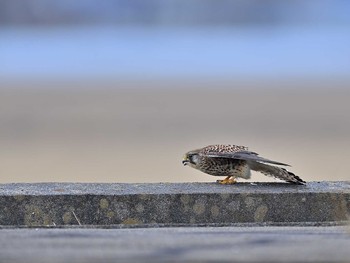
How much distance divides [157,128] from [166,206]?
44.3ft

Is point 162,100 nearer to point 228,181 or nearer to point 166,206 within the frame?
point 228,181

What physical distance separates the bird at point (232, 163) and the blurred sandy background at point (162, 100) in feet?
16.4

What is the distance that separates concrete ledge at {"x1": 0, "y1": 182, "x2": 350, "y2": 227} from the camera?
5773mm

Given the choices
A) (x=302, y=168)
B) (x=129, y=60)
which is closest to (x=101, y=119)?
(x=302, y=168)

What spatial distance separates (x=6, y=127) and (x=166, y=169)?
15.9 ft

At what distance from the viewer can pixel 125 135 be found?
737 inches

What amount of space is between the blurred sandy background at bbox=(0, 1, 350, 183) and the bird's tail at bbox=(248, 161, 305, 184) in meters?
5.29

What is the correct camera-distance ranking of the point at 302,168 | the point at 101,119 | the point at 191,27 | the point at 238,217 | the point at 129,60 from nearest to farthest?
the point at 238,217 → the point at 302,168 → the point at 101,119 → the point at 129,60 → the point at 191,27

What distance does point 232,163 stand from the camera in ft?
23.4

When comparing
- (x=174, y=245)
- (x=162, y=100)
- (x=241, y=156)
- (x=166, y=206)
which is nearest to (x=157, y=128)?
(x=162, y=100)

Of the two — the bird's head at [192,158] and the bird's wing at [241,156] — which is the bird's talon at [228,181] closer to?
the bird's wing at [241,156]

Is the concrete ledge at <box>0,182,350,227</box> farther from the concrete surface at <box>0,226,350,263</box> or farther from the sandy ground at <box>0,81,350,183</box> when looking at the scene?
the sandy ground at <box>0,81,350,183</box>

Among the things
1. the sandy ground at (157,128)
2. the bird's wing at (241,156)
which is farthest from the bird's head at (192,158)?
the sandy ground at (157,128)

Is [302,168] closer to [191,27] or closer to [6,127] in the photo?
[6,127]
